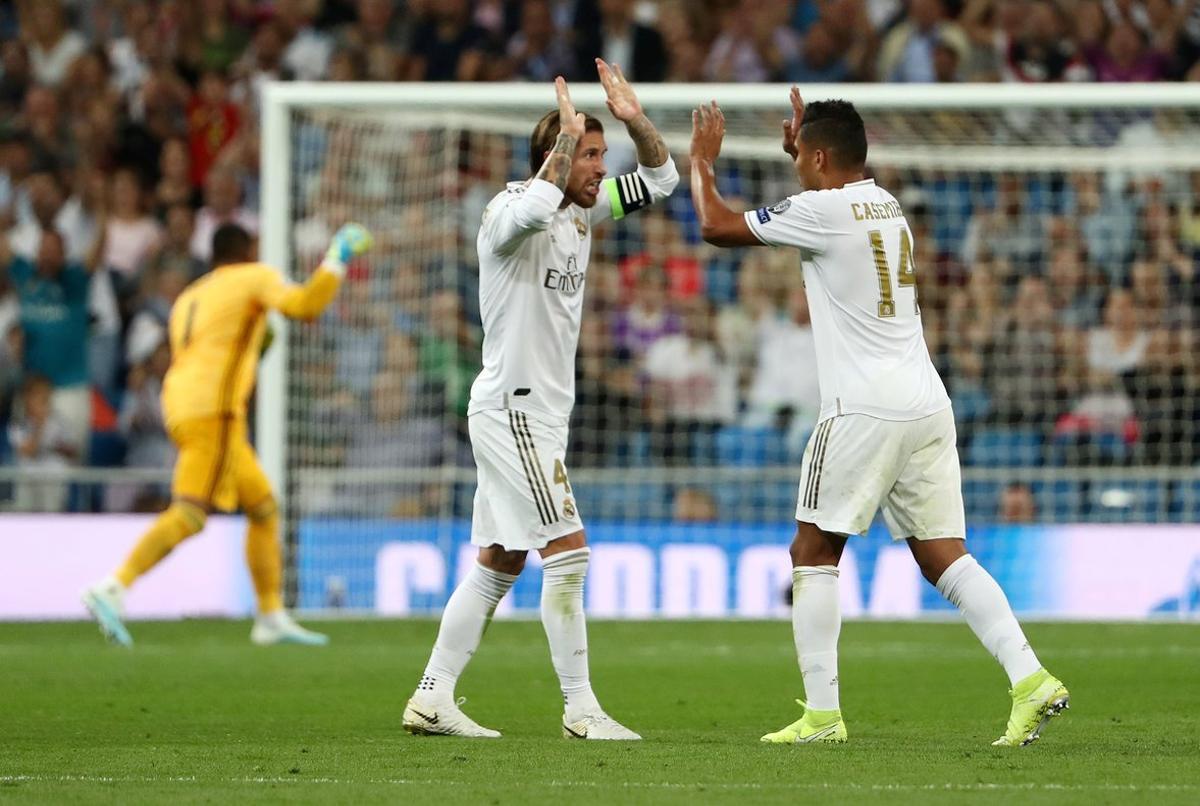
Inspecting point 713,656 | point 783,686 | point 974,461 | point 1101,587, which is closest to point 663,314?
point 974,461

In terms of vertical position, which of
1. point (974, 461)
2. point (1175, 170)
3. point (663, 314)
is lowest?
point (974, 461)

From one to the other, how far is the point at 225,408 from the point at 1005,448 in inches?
252

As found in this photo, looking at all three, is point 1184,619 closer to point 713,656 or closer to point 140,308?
point 713,656

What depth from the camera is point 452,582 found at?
1453 cm

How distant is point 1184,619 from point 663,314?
15.5ft

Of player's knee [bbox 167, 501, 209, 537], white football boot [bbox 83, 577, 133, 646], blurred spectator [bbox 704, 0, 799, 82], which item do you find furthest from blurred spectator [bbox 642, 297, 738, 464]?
white football boot [bbox 83, 577, 133, 646]

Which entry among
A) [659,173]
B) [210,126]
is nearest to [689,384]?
[210,126]

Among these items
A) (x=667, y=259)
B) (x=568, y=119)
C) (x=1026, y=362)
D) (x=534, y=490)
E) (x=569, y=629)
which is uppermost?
(x=568, y=119)

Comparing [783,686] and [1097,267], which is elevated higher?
[1097,267]

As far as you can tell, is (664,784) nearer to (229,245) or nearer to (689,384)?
(229,245)

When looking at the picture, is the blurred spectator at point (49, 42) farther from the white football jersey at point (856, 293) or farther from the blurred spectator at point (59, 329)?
the white football jersey at point (856, 293)

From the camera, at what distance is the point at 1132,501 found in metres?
14.9

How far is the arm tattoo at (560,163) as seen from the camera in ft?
23.6

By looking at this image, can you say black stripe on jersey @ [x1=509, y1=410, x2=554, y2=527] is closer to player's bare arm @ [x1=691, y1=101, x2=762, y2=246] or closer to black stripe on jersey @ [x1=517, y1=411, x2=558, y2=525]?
black stripe on jersey @ [x1=517, y1=411, x2=558, y2=525]
